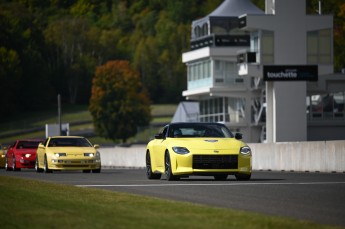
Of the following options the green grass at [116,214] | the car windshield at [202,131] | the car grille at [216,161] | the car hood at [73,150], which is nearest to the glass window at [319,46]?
the car hood at [73,150]

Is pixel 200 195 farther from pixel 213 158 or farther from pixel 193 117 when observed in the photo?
pixel 193 117

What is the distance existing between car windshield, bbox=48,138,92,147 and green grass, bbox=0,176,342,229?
20.7 m

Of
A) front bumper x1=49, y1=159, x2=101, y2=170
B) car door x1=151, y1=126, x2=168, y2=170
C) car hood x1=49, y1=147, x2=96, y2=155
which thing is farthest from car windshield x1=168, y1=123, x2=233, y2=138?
car hood x1=49, y1=147, x2=96, y2=155

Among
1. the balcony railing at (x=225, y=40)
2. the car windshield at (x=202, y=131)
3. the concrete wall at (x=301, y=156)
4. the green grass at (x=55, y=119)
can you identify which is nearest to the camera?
the car windshield at (x=202, y=131)

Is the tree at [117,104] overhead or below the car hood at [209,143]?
overhead

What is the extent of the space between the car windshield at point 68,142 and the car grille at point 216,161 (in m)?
13.8

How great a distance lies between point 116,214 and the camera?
1470 cm

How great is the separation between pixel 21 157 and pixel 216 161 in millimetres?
20334

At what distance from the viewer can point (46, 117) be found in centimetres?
16488

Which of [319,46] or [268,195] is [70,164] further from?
[319,46]

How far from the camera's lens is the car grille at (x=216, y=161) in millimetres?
26562

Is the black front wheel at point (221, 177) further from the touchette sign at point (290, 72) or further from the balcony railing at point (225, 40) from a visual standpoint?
the balcony railing at point (225, 40)

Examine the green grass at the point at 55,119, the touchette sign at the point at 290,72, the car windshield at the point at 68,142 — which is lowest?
the car windshield at the point at 68,142

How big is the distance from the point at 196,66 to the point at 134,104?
42.9 m
